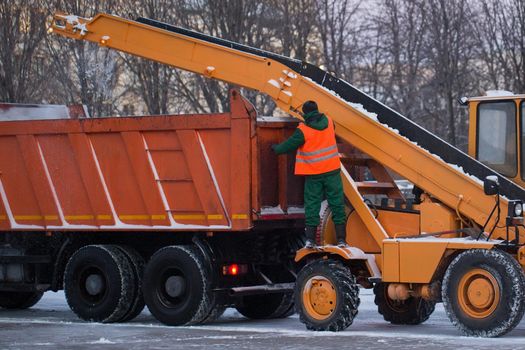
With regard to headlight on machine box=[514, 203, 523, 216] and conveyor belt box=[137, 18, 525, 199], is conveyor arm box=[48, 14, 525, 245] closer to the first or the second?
conveyor belt box=[137, 18, 525, 199]

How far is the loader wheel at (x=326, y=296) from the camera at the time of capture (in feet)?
43.7

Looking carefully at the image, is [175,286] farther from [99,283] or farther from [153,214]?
[99,283]

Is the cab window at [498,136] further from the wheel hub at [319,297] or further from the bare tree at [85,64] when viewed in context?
the bare tree at [85,64]

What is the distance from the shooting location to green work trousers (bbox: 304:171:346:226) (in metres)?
13.6

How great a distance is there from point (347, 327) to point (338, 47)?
1796 cm

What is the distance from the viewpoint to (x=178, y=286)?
14.8 meters

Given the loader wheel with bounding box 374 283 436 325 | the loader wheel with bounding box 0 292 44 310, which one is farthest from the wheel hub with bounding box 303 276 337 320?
the loader wheel with bounding box 0 292 44 310

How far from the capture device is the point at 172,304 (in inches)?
585

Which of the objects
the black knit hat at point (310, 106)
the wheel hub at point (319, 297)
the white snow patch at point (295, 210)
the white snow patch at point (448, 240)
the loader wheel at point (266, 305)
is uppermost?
the black knit hat at point (310, 106)

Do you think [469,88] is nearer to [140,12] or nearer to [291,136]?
[140,12]

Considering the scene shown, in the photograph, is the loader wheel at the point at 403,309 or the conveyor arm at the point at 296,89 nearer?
the conveyor arm at the point at 296,89

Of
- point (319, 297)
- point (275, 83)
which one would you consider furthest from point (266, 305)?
point (275, 83)

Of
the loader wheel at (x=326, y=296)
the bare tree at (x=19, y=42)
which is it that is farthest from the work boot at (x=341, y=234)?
the bare tree at (x=19, y=42)

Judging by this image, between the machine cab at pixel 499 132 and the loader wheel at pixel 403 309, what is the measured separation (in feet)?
6.44
